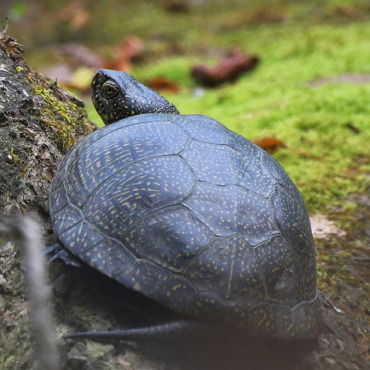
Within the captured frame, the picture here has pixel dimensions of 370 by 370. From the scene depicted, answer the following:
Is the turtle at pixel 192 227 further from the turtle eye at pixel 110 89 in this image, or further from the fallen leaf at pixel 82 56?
the fallen leaf at pixel 82 56

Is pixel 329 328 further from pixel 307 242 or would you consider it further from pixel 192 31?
pixel 192 31

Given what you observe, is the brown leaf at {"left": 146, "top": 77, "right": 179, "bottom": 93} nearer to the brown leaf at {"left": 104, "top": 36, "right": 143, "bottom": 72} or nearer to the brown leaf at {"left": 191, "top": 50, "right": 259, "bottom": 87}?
the brown leaf at {"left": 191, "top": 50, "right": 259, "bottom": 87}

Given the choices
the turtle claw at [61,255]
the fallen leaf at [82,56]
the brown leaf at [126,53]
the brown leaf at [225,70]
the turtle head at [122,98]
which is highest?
the turtle head at [122,98]

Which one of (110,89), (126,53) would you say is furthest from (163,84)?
(110,89)

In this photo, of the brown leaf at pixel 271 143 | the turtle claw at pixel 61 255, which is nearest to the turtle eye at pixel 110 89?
the turtle claw at pixel 61 255

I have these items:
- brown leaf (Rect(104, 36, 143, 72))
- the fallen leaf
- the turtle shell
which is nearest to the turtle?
the turtle shell
